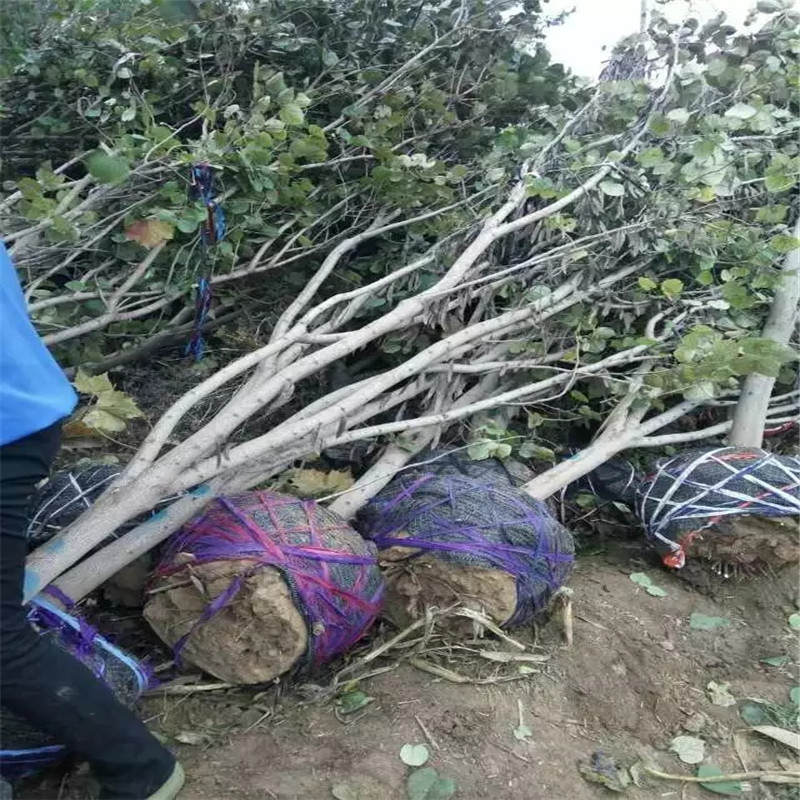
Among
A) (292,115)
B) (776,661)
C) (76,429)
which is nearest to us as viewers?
(776,661)

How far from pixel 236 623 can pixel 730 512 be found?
1.73 m

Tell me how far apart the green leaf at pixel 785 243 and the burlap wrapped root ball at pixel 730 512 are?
2.61 feet

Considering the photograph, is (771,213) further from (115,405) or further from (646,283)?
(115,405)

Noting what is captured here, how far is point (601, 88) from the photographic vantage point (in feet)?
10.5

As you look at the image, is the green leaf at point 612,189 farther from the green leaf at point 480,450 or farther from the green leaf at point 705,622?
the green leaf at point 705,622

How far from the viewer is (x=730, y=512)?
2572mm

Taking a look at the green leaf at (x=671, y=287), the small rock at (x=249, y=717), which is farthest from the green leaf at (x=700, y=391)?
the small rock at (x=249, y=717)

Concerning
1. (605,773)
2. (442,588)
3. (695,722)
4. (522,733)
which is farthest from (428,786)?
(695,722)

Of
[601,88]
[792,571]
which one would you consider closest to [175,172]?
[601,88]

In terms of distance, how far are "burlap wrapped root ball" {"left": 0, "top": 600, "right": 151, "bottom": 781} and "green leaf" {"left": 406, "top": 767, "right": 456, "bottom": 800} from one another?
73 centimetres

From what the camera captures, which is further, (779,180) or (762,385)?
(762,385)

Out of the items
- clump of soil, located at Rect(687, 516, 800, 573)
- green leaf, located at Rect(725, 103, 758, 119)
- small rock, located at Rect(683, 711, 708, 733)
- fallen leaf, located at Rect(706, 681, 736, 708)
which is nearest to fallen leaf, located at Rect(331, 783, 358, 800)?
small rock, located at Rect(683, 711, 708, 733)

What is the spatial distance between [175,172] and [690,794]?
95.4 inches

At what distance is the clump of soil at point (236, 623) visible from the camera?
1.93 meters
